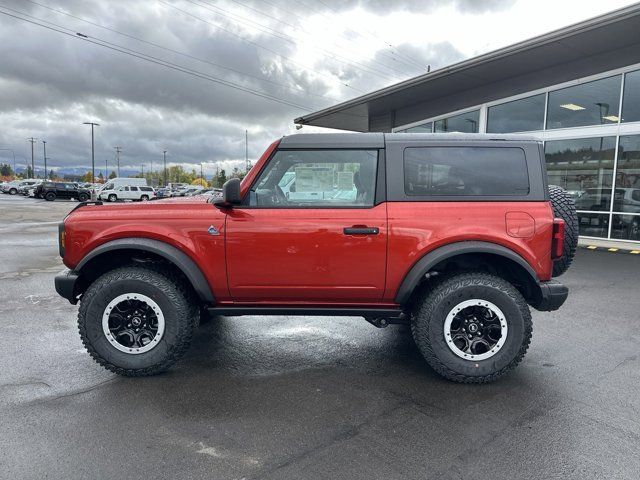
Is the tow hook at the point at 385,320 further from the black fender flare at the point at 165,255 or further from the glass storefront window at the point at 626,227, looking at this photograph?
the glass storefront window at the point at 626,227

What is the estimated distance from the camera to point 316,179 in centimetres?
368

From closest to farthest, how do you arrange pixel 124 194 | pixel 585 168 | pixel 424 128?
pixel 585 168 < pixel 424 128 < pixel 124 194

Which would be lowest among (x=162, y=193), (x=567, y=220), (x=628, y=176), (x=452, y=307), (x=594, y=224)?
(x=452, y=307)

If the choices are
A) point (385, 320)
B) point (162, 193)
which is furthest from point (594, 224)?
point (162, 193)

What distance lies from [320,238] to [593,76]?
12.4 m

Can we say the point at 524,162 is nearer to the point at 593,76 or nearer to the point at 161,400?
the point at 161,400

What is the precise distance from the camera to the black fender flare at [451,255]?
11.3 ft

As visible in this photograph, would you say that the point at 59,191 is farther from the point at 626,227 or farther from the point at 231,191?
the point at 231,191

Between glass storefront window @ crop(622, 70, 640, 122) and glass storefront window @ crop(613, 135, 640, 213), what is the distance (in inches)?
20.7

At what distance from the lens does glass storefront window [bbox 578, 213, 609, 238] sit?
39.9 feet

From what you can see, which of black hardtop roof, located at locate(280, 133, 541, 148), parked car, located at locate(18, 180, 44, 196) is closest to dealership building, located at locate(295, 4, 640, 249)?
black hardtop roof, located at locate(280, 133, 541, 148)

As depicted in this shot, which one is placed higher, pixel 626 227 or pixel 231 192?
pixel 231 192

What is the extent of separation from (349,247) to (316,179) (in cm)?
66

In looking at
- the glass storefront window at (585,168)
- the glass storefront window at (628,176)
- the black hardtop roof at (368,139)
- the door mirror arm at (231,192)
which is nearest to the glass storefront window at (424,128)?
the glass storefront window at (585,168)
